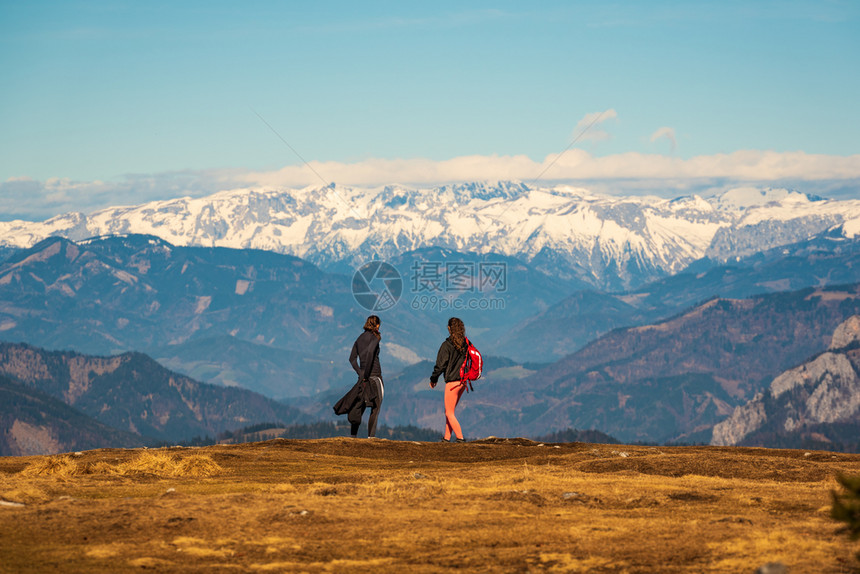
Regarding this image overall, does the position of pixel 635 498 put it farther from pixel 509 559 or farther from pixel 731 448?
pixel 731 448

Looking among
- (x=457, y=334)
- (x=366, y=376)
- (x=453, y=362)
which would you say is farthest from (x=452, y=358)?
(x=366, y=376)

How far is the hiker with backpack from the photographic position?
140ft

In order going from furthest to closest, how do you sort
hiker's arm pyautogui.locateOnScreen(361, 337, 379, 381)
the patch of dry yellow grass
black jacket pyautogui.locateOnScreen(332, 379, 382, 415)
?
black jacket pyautogui.locateOnScreen(332, 379, 382, 415)
hiker's arm pyautogui.locateOnScreen(361, 337, 379, 381)
the patch of dry yellow grass

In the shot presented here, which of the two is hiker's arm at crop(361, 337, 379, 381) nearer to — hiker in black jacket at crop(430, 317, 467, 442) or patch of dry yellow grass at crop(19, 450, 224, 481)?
hiker in black jacket at crop(430, 317, 467, 442)

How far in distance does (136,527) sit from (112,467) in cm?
1297

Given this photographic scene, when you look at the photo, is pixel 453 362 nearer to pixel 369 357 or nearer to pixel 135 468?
pixel 369 357

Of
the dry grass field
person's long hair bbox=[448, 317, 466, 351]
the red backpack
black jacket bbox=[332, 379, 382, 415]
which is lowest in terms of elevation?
the dry grass field

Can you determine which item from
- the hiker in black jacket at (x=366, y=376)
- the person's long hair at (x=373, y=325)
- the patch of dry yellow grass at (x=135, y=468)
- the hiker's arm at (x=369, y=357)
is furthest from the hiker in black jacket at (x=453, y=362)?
the patch of dry yellow grass at (x=135, y=468)

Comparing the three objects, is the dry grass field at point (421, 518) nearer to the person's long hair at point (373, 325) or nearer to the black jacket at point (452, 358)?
the black jacket at point (452, 358)

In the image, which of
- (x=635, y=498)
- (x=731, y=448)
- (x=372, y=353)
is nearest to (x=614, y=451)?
(x=731, y=448)

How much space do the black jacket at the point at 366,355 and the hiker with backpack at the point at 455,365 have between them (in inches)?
105

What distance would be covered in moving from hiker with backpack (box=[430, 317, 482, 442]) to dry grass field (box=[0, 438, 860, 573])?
701 cm

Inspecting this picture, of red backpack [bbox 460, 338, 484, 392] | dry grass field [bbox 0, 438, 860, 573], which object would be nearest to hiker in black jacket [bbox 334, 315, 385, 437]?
red backpack [bbox 460, 338, 484, 392]

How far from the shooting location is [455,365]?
43.0 m
